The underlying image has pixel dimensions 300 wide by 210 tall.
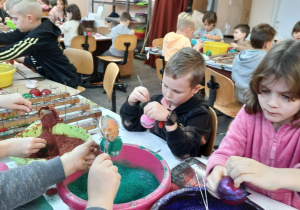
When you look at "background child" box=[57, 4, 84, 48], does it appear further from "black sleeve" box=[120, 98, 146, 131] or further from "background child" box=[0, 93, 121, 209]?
"background child" box=[0, 93, 121, 209]

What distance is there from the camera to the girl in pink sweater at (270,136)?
28.6 inches

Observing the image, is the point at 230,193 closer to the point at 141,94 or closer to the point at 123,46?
the point at 141,94

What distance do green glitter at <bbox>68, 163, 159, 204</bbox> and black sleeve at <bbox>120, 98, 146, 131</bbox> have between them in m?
0.32

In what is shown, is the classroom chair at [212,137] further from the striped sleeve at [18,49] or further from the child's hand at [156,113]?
the striped sleeve at [18,49]

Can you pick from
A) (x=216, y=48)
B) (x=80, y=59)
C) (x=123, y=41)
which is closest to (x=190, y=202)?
(x=80, y=59)

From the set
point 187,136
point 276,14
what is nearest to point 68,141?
point 187,136

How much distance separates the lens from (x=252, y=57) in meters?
2.26

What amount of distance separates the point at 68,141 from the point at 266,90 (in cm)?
73

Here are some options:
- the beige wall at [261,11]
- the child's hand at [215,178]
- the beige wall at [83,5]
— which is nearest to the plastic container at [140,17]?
the beige wall at [83,5]

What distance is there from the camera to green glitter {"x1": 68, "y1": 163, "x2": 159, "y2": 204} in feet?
2.40

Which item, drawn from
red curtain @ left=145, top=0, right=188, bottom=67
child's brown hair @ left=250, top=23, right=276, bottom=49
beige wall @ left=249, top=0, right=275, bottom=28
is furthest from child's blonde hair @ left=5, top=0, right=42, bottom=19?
beige wall @ left=249, top=0, right=275, bottom=28

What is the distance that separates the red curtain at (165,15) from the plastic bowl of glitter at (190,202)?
4637mm

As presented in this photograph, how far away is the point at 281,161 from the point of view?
963 mm

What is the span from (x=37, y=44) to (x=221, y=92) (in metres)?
1.59
